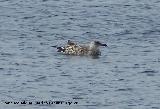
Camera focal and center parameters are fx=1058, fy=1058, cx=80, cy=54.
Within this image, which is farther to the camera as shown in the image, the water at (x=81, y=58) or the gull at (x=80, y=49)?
the gull at (x=80, y=49)

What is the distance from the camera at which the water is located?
100 ft

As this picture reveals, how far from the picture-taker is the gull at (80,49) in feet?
124

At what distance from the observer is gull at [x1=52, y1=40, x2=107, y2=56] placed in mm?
37875

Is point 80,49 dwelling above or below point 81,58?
above

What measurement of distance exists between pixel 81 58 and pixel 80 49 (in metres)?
0.68

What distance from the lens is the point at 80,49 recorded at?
3822 cm

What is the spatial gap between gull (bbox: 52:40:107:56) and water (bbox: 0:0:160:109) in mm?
371

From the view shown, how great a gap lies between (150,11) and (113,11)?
1.63 meters

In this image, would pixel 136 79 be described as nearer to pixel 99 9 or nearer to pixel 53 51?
pixel 53 51

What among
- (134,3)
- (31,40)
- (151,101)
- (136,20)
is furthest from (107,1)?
(151,101)

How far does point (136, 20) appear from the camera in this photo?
44.3 meters

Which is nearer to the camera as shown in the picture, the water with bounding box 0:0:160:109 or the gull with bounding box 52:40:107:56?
the water with bounding box 0:0:160:109

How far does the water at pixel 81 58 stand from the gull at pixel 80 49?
0.37 metres

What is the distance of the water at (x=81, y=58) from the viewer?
3050cm
